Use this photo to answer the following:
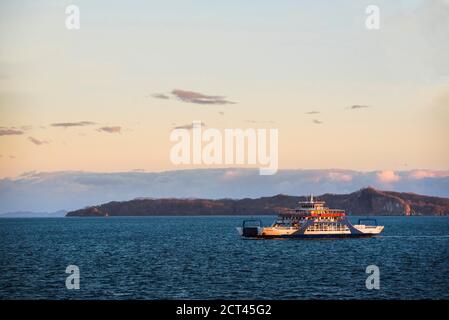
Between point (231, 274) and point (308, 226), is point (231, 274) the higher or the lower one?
the lower one

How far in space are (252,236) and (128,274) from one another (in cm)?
7532

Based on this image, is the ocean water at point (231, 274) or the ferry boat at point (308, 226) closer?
the ocean water at point (231, 274)

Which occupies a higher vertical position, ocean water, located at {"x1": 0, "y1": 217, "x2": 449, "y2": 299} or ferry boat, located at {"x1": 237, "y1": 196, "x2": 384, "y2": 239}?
ferry boat, located at {"x1": 237, "y1": 196, "x2": 384, "y2": 239}

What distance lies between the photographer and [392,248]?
5527 inches

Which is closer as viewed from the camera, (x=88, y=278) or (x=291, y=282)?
(x=291, y=282)

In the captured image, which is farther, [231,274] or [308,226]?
[308,226]

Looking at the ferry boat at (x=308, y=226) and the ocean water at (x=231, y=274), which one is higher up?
the ferry boat at (x=308, y=226)

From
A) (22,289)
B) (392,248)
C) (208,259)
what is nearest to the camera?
(22,289)

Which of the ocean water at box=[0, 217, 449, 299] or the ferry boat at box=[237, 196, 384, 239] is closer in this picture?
the ocean water at box=[0, 217, 449, 299]

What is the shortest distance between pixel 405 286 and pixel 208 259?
40438mm
